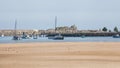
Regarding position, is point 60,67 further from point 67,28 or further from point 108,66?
point 67,28

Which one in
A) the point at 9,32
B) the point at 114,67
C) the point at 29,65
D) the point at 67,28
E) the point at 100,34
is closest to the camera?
the point at 114,67

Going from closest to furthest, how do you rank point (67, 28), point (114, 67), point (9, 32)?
point (114, 67) → point (67, 28) → point (9, 32)

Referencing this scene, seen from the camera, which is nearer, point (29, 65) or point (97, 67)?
point (97, 67)

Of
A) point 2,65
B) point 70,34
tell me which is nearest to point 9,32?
point 70,34

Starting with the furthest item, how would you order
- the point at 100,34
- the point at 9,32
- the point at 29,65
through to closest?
the point at 9,32, the point at 100,34, the point at 29,65

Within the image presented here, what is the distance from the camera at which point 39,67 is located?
20.7 meters

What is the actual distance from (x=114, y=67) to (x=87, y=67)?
1.33 meters

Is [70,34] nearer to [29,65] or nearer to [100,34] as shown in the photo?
[100,34]

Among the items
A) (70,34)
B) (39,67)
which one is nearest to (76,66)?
(39,67)

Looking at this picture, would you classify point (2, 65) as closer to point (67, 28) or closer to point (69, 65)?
point (69, 65)

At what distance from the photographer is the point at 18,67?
2069 cm

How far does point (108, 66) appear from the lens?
20.8 metres

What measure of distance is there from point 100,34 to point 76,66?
425 feet

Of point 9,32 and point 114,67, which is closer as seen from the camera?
point 114,67
